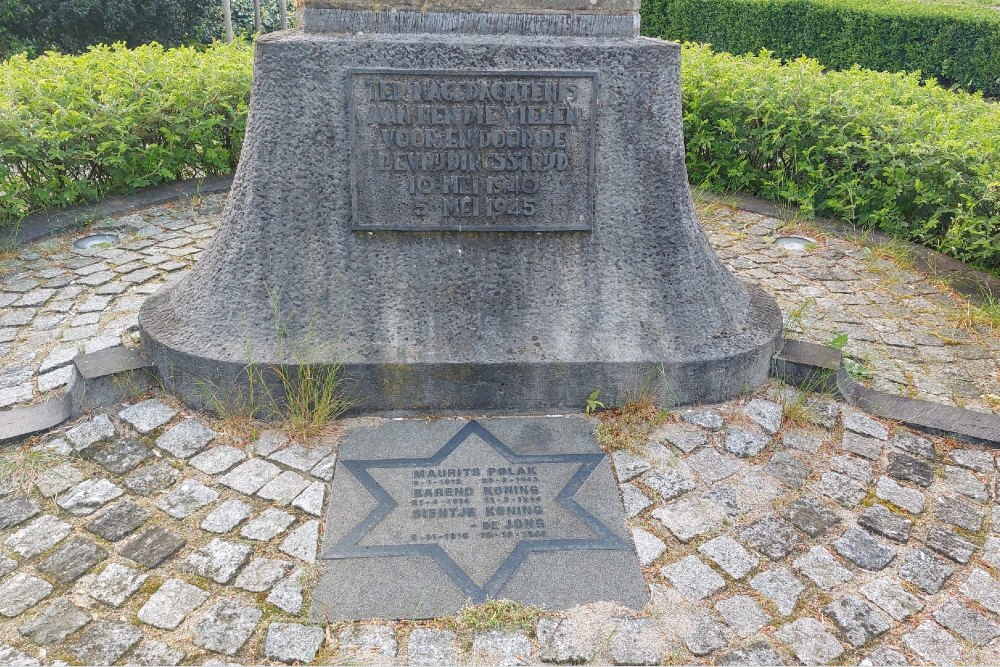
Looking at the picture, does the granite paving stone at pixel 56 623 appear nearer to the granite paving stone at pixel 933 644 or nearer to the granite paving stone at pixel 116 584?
the granite paving stone at pixel 116 584

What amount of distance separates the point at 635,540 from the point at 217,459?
175cm

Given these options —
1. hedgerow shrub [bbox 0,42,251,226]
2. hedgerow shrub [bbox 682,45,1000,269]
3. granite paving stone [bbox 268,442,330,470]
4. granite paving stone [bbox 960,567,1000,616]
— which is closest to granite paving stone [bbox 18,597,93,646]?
granite paving stone [bbox 268,442,330,470]

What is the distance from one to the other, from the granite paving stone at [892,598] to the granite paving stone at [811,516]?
0.91ft

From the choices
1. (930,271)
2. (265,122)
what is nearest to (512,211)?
(265,122)

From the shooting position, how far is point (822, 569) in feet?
9.10

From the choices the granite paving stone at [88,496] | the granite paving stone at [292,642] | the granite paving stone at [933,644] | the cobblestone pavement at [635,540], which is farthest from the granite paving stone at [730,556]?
the granite paving stone at [88,496]

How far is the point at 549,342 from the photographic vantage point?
349 centimetres

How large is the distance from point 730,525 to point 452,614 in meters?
1.13

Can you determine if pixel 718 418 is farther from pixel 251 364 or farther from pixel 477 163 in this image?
pixel 251 364

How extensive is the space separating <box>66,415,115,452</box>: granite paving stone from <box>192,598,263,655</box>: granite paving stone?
117cm

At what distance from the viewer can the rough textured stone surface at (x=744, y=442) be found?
3363 mm

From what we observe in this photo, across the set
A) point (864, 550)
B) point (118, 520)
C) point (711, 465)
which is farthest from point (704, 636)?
point (118, 520)

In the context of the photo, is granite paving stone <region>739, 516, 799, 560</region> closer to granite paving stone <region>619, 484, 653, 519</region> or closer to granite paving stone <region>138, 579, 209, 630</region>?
granite paving stone <region>619, 484, 653, 519</region>

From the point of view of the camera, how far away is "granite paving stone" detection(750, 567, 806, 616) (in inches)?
104
